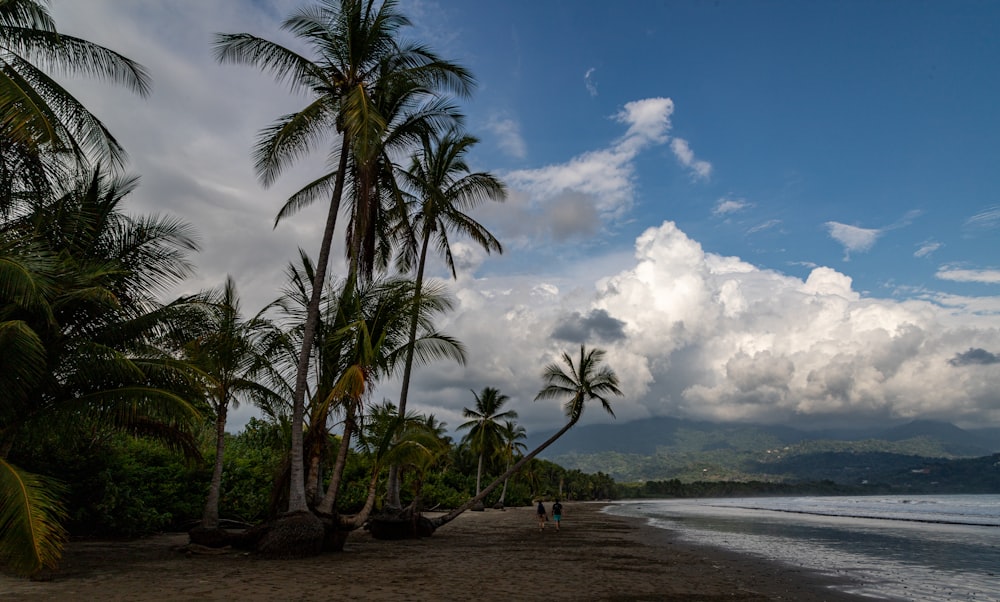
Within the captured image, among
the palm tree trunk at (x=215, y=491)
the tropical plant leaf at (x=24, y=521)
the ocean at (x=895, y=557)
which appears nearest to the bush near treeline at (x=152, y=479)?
the palm tree trunk at (x=215, y=491)

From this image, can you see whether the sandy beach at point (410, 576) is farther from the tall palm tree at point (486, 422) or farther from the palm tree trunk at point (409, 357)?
the tall palm tree at point (486, 422)

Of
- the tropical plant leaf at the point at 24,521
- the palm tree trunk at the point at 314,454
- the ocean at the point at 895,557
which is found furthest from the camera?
the palm tree trunk at the point at 314,454

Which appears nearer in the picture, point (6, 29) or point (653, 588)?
point (6, 29)

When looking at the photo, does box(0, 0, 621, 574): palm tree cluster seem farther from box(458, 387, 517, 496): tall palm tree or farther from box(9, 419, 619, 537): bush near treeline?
box(458, 387, 517, 496): tall palm tree

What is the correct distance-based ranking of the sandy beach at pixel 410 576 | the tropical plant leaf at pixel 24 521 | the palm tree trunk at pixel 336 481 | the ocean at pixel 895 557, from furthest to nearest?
1. the palm tree trunk at pixel 336 481
2. the ocean at pixel 895 557
3. the sandy beach at pixel 410 576
4. the tropical plant leaf at pixel 24 521

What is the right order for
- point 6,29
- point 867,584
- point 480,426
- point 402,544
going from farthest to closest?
point 480,426 < point 402,544 < point 867,584 < point 6,29

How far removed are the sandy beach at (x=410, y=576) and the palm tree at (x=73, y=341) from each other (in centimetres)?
169

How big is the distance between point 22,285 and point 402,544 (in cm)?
1375

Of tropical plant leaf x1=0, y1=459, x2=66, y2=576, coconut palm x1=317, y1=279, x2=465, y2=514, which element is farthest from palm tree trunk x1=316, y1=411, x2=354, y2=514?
tropical plant leaf x1=0, y1=459, x2=66, y2=576

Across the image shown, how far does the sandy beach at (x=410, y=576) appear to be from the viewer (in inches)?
370

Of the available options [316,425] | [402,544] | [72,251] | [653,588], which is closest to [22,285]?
[72,251]

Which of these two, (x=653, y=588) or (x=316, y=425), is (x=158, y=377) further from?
(x=653, y=588)

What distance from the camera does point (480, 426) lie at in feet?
162

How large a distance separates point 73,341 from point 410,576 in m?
7.86
